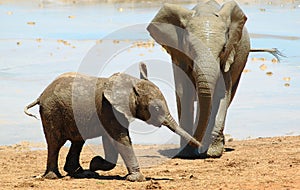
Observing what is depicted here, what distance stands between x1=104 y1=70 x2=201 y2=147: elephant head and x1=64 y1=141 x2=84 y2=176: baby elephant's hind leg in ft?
3.24

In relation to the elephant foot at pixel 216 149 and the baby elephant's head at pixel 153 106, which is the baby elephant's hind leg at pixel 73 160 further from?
the elephant foot at pixel 216 149

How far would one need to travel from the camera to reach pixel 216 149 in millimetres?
12820

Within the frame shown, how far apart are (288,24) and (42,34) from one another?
29.4 feet

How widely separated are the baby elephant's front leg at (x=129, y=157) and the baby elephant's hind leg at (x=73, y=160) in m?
0.81

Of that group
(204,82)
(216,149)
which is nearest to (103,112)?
(204,82)

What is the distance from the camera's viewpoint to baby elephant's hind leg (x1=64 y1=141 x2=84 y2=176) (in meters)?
10.9

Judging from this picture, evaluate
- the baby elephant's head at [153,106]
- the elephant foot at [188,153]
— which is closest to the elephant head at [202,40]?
the elephant foot at [188,153]

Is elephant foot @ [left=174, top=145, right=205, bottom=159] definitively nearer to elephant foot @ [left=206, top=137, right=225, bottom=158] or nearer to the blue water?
elephant foot @ [left=206, top=137, right=225, bottom=158]

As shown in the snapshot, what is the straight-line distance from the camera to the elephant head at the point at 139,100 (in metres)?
10.0

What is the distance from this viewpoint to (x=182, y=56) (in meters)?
13.2

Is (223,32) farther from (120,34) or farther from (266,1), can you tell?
(266,1)

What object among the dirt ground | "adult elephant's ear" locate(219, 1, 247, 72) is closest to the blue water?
the dirt ground

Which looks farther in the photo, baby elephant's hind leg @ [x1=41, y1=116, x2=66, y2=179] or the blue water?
the blue water

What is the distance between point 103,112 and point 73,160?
0.94m
